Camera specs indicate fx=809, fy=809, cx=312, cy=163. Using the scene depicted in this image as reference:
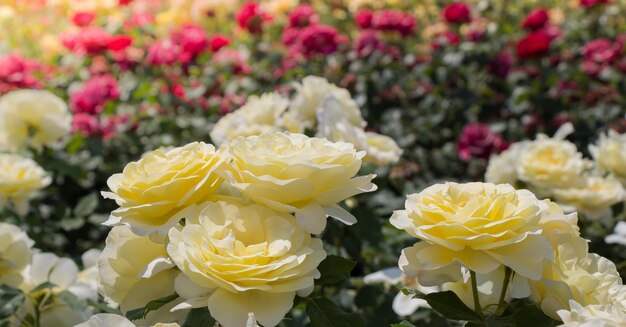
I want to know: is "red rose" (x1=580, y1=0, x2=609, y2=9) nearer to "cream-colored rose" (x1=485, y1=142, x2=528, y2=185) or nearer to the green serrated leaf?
"cream-colored rose" (x1=485, y1=142, x2=528, y2=185)

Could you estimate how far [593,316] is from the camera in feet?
2.51

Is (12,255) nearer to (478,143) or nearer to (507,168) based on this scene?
(507,168)

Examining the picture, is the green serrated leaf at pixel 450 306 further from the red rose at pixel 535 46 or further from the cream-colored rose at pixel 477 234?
the red rose at pixel 535 46

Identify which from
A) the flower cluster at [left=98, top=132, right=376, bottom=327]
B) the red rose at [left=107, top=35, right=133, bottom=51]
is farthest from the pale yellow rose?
the red rose at [left=107, top=35, right=133, bottom=51]

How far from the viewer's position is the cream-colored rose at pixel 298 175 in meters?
0.86

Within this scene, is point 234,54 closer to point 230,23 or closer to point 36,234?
point 36,234

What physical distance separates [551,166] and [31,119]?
1.34m

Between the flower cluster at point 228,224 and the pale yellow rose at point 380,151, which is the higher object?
the flower cluster at point 228,224

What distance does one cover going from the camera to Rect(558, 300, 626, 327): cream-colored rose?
0.71 metres

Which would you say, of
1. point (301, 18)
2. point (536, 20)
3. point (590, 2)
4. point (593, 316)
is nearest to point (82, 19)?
point (301, 18)

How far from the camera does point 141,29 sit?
338cm

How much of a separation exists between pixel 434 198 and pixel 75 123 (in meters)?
2.02

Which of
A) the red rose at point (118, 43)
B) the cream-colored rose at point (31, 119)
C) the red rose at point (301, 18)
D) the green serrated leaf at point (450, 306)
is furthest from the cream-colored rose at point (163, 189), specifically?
the red rose at point (301, 18)

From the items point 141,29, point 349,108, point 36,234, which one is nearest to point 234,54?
point 141,29
